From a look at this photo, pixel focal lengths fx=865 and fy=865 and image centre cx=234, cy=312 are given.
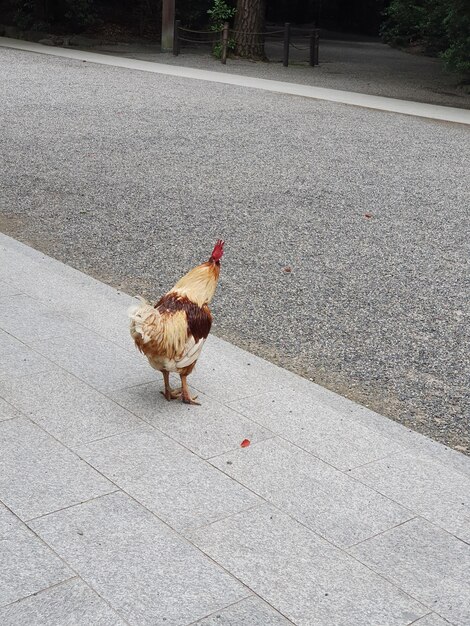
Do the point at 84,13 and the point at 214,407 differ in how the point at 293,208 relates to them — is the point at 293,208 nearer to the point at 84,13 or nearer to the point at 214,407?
the point at 214,407

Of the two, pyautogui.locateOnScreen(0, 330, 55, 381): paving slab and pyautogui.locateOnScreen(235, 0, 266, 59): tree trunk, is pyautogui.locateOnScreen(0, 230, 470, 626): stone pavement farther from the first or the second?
pyautogui.locateOnScreen(235, 0, 266, 59): tree trunk

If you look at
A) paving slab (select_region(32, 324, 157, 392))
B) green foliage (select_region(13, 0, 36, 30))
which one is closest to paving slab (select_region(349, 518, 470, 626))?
paving slab (select_region(32, 324, 157, 392))

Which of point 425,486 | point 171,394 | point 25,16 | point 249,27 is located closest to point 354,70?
point 249,27

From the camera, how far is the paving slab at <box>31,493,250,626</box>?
9.53ft

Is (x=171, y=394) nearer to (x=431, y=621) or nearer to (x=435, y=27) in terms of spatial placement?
(x=431, y=621)

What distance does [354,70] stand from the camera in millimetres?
22125

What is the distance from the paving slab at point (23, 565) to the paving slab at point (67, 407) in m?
0.77

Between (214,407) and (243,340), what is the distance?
1209 mm

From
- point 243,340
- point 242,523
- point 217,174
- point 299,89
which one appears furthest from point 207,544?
point 299,89

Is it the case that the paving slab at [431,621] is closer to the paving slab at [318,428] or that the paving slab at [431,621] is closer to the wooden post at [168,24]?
the paving slab at [318,428]

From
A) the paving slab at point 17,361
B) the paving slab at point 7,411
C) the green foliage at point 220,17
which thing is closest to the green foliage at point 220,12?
the green foliage at point 220,17

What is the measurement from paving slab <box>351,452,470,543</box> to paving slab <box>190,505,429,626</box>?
540 mm

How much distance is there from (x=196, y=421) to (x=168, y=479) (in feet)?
2.08

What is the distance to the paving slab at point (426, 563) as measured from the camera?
3.05 meters
